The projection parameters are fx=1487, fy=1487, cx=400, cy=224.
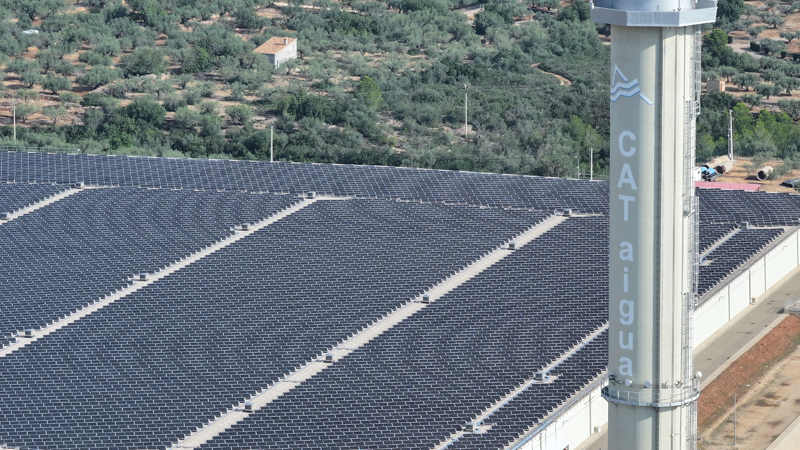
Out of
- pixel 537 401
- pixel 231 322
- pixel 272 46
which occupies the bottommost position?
pixel 272 46

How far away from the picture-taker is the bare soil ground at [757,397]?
60.3 metres

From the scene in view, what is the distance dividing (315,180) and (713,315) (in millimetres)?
23353

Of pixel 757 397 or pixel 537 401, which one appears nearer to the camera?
pixel 537 401

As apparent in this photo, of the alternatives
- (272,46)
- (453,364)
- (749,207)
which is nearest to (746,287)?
(749,207)

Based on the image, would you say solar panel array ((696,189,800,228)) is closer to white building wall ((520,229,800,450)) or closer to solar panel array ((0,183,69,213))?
white building wall ((520,229,800,450))

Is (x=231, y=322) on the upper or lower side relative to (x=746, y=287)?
upper

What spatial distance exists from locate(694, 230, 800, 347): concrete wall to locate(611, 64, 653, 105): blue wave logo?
27.9 metres

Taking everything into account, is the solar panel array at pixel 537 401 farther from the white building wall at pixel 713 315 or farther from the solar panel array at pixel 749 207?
the solar panel array at pixel 749 207

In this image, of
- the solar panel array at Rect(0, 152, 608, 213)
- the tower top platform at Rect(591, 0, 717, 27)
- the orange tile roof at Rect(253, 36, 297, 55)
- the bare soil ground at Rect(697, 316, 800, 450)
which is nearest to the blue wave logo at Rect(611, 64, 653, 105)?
the tower top platform at Rect(591, 0, 717, 27)

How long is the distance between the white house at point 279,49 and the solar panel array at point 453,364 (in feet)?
220

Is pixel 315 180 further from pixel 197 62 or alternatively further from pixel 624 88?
pixel 197 62

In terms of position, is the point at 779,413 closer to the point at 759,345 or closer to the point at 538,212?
the point at 759,345

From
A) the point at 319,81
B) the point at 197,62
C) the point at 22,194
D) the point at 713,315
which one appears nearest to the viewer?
the point at 713,315

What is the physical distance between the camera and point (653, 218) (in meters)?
41.3
